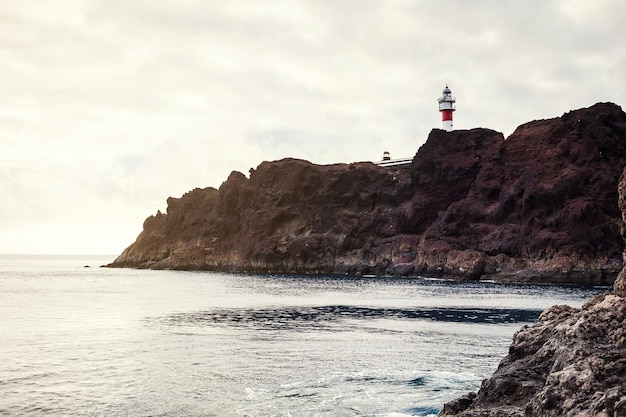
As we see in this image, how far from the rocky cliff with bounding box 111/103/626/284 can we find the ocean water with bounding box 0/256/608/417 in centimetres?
5248

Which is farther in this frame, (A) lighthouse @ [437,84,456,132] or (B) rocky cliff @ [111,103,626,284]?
(A) lighthouse @ [437,84,456,132]

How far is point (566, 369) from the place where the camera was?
850cm

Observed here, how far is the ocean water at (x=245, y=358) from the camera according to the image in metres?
17.9

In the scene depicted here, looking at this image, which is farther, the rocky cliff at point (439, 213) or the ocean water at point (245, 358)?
the rocky cliff at point (439, 213)

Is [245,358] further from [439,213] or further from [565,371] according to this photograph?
[439,213]

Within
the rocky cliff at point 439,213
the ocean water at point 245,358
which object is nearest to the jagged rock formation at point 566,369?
the ocean water at point 245,358

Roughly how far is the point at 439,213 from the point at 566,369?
119518 mm

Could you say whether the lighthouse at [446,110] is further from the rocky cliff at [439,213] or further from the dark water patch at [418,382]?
the dark water patch at [418,382]

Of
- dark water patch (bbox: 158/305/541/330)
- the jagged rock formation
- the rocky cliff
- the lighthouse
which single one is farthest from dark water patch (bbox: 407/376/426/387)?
the lighthouse

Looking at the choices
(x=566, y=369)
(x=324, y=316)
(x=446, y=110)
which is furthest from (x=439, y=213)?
(x=566, y=369)

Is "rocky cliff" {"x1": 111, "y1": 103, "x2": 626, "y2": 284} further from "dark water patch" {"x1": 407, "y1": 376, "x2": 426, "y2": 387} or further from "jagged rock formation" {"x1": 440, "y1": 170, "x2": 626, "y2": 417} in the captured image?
"jagged rock formation" {"x1": 440, "y1": 170, "x2": 626, "y2": 417}

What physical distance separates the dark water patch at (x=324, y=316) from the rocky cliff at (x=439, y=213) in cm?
4870

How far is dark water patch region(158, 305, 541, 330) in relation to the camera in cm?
4092

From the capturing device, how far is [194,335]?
3375cm
